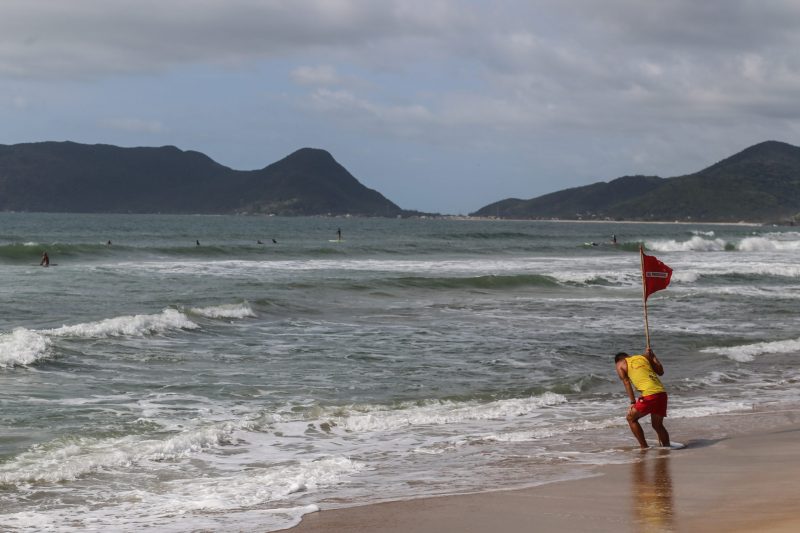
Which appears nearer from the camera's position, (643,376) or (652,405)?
(652,405)

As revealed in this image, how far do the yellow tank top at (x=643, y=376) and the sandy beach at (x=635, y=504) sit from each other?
83cm

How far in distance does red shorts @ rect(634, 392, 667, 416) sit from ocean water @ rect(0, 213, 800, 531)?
0.52 m

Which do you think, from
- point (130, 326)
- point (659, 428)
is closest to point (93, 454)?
point (659, 428)

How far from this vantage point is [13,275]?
116ft

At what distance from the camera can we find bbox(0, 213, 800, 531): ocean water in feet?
29.3

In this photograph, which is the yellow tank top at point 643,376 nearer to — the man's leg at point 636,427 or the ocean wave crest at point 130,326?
the man's leg at point 636,427

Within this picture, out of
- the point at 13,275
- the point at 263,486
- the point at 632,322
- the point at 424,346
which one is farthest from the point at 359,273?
the point at 263,486

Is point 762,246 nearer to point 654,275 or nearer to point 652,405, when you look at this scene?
point 654,275

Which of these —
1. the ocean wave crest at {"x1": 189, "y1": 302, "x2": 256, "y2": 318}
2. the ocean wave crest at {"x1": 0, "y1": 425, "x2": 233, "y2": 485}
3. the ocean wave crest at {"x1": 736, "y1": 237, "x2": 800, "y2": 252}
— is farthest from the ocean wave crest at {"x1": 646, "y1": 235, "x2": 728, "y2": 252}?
the ocean wave crest at {"x1": 0, "y1": 425, "x2": 233, "y2": 485}

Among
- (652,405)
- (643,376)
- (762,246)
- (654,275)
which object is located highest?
(654,275)

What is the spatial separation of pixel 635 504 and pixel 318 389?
276 inches

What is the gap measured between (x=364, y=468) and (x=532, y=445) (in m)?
2.22

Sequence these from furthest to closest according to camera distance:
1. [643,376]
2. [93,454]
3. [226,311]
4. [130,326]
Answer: [226,311] → [130,326] → [643,376] → [93,454]

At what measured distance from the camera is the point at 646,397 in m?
10.6
